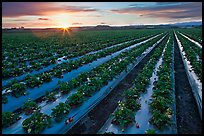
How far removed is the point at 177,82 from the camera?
10.5 meters

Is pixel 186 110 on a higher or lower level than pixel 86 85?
lower

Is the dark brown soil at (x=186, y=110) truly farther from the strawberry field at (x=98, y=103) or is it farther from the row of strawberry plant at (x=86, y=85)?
the row of strawberry plant at (x=86, y=85)

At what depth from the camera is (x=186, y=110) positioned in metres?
7.45

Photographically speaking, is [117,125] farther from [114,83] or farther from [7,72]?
[7,72]

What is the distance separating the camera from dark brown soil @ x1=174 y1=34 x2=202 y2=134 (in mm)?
6289

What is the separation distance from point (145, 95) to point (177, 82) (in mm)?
3080

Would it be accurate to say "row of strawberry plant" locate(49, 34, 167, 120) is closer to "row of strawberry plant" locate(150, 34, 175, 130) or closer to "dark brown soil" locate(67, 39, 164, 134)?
"dark brown soil" locate(67, 39, 164, 134)

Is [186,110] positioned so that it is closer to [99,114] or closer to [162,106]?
[162,106]

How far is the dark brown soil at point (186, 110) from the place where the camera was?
6.29m

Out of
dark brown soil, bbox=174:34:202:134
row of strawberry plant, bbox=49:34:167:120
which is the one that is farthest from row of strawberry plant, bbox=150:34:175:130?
row of strawberry plant, bbox=49:34:167:120

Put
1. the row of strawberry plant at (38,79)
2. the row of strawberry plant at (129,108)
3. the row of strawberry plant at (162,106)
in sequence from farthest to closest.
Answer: the row of strawberry plant at (38,79), the row of strawberry plant at (129,108), the row of strawberry plant at (162,106)

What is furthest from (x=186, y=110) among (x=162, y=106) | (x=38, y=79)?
(x=38, y=79)

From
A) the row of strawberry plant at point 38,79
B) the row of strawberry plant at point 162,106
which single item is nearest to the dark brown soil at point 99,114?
the row of strawberry plant at point 162,106

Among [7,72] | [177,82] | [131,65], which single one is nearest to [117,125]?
[177,82]
